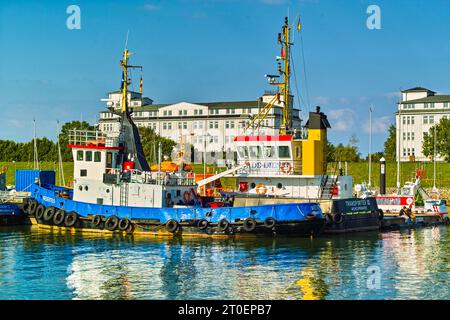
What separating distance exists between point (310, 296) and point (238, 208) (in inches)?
551

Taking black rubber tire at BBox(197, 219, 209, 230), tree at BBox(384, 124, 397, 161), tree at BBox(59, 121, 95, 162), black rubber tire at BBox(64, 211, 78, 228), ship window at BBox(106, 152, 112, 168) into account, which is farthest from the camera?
tree at BBox(384, 124, 397, 161)

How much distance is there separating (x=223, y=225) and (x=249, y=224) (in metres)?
1.42

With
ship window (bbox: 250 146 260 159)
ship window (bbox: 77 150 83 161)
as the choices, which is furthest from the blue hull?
ship window (bbox: 250 146 260 159)

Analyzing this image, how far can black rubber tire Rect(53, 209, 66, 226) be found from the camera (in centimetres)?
4062

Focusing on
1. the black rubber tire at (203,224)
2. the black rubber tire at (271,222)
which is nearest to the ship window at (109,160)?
the black rubber tire at (203,224)

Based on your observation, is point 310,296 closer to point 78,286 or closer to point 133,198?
point 78,286

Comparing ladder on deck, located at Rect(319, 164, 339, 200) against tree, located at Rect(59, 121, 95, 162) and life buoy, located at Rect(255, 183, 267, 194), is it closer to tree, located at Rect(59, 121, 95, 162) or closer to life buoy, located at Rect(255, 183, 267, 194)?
life buoy, located at Rect(255, 183, 267, 194)

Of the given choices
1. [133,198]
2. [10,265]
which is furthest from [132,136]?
[10,265]

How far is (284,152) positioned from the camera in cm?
4138

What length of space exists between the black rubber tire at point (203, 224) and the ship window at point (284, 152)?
6.88 metres

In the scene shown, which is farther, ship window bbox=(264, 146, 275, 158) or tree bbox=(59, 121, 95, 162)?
tree bbox=(59, 121, 95, 162)
